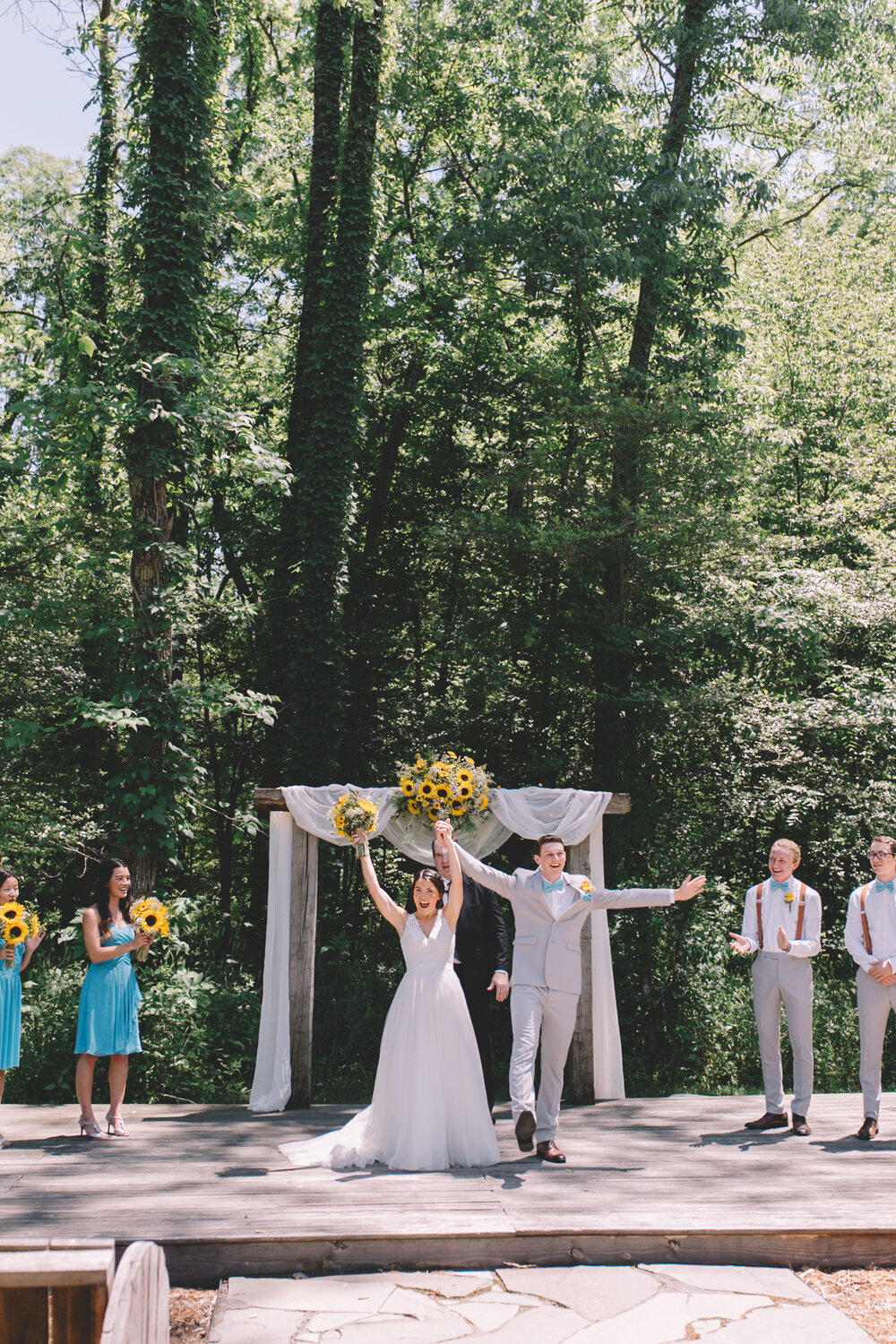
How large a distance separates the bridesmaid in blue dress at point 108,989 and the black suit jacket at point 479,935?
2.02 metres

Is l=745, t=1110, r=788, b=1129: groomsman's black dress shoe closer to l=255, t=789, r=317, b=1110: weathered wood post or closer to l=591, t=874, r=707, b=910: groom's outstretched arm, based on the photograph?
l=591, t=874, r=707, b=910: groom's outstretched arm

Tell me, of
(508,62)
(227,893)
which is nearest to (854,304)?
(508,62)

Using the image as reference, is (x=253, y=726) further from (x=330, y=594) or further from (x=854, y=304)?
(x=854, y=304)

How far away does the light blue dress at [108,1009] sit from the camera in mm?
6891

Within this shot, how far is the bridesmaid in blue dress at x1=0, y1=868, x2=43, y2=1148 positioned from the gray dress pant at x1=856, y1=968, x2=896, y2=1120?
17.1ft

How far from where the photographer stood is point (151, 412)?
9930mm

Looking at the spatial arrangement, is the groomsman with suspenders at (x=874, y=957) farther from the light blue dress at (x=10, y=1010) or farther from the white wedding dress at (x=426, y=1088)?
the light blue dress at (x=10, y=1010)

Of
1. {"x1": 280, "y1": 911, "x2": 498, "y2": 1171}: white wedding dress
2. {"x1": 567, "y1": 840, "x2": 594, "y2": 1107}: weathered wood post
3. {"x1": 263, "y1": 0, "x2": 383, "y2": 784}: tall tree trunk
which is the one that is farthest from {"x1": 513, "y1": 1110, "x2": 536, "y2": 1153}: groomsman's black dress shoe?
{"x1": 263, "y1": 0, "x2": 383, "y2": 784}: tall tree trunk

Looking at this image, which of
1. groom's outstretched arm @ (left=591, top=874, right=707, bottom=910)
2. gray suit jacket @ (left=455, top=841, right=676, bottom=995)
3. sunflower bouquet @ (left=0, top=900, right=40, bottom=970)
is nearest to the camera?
groom's outstretched arm @ (left=591, top=874, right=707, bottom=910)

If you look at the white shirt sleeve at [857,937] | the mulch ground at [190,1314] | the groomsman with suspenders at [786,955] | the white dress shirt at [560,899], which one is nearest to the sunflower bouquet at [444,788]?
the white dress shirt at [560,899]

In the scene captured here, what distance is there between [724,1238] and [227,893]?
1360cm

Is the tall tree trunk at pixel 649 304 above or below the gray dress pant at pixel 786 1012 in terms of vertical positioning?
above

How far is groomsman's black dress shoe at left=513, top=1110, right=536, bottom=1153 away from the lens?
6.08m

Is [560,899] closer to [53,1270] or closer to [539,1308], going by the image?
[539,1308]
